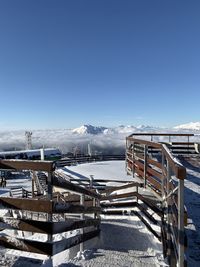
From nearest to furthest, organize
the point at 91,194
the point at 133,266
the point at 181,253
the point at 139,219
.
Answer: the point at 181,253 → the point at 133,266 → the point at 91,194 → the point at 139,219

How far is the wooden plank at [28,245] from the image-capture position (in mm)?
2811

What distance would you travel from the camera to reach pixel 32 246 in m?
2.83

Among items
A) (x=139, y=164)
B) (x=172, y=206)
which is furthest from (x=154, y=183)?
(x=172, y=206)

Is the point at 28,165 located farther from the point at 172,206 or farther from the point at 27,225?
the point at 172,206

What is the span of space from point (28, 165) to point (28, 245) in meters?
0.91

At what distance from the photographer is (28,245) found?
2.85 metres

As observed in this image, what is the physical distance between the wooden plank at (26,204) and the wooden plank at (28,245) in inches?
15.6

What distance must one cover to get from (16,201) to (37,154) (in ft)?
121

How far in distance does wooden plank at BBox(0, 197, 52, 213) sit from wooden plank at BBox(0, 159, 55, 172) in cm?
35

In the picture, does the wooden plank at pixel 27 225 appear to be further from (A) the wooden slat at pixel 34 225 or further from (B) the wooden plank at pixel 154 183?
(B) the wooden plank at pixel 154 183

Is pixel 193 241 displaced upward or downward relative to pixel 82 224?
downward

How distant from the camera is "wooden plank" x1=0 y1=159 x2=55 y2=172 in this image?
2.74m

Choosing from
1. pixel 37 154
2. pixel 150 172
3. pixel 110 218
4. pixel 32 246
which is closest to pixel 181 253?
pixel 32 246

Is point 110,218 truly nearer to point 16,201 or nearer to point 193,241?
point 193,241
